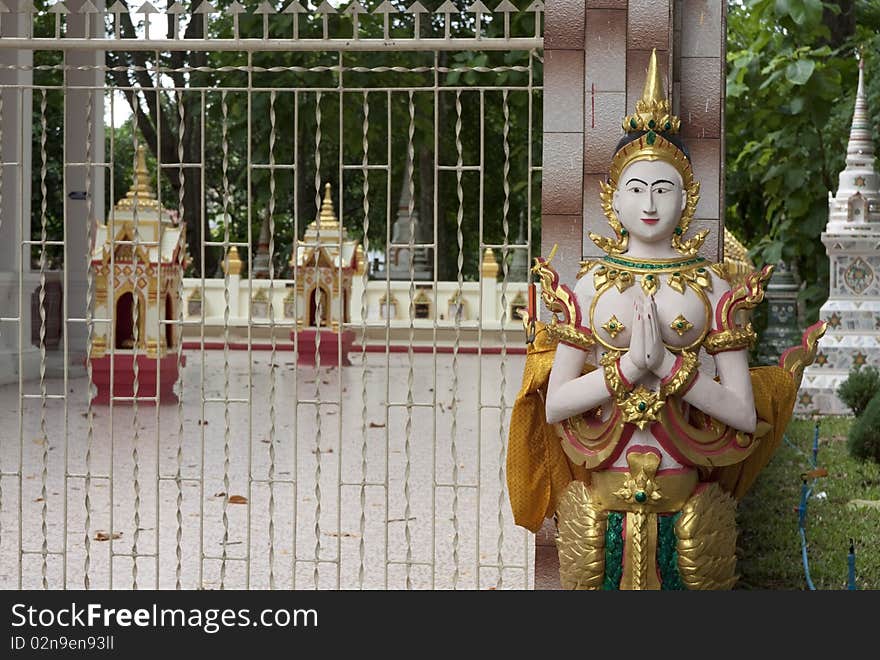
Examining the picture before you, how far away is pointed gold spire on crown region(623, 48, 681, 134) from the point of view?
398cm

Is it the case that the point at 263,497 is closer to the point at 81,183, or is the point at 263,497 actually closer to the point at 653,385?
the point at 653,385

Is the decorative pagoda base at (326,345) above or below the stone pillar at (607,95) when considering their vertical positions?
below

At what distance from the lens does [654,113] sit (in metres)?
3.98

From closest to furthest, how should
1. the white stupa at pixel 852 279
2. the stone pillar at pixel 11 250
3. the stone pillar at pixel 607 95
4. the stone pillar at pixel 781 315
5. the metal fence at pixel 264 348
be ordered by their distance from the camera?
the stone pillar at pixel 607 95 < the metal fence at pixel 264 348 < the white stupa at pixel 852 279 < the stone pillar at pixel 11 250 < the stone pillar at pixel 781 315

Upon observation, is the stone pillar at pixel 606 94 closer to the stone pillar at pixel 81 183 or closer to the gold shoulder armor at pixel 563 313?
the gold shoulder armor at pixel 563 313

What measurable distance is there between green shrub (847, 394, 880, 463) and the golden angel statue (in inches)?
A: 195

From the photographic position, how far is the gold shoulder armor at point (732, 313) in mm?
3836

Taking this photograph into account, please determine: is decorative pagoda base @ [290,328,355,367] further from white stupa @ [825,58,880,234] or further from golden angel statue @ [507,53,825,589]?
golden angel statue @ [507,53,825,589]

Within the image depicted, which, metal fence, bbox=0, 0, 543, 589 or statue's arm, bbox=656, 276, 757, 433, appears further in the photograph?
metal fence, bbox=0, 0, 543, 589

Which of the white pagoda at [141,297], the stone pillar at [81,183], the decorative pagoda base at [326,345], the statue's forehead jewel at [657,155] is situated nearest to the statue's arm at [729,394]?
the statue's forehead jewel at [657,155]

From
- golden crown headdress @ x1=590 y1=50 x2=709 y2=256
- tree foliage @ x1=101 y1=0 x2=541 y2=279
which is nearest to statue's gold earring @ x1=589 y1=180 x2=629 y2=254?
golden crown headdress @ x1=590 y1=50 x2=709 y2=256

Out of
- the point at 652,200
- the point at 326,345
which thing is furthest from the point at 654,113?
the point at 326,345

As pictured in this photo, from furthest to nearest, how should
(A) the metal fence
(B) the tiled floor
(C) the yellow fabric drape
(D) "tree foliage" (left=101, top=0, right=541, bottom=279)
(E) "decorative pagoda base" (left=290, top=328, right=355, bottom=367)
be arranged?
(E) "decorative pagoda base" (left=290, top=328, right=355, bottom=367), (D) "tree foliage" (left=101, top=0, right=541, bottom=279), (B) the tiled floor, (A) the metal fence, (C) the yellow fabric drape

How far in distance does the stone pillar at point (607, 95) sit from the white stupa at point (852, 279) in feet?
24.6
